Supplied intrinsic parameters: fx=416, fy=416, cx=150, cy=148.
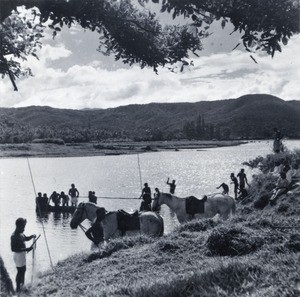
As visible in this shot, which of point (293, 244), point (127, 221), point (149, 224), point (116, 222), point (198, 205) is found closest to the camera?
point (293, 244)

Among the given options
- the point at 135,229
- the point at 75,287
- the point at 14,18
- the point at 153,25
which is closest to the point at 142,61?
the point at 153,25

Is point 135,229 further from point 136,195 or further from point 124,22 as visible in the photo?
point 136,195

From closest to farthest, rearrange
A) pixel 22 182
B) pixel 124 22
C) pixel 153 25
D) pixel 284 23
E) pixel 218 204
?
pixel 284 23
pixel 124 22
pixel 153 25
pixel 218 204
pixel 22 182

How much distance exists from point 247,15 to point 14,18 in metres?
5.36

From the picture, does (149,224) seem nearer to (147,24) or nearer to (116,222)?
(116,222)

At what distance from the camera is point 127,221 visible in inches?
594

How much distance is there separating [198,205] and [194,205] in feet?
0.76

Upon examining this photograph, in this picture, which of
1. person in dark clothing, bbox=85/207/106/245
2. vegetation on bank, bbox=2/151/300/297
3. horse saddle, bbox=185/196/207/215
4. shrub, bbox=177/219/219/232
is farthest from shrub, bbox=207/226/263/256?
horse saddle, bbox=185/196/207/215

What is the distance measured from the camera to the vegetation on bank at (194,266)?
5695mm

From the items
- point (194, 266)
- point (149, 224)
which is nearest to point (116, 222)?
point (149, 224)

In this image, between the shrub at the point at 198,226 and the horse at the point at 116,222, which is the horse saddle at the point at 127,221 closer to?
the horse at the point at 116,222

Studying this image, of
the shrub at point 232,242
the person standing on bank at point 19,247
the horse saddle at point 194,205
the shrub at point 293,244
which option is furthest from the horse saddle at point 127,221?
the shrub at point 293,244

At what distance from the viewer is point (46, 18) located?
848 centimetres

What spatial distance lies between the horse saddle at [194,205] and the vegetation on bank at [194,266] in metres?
4.04
